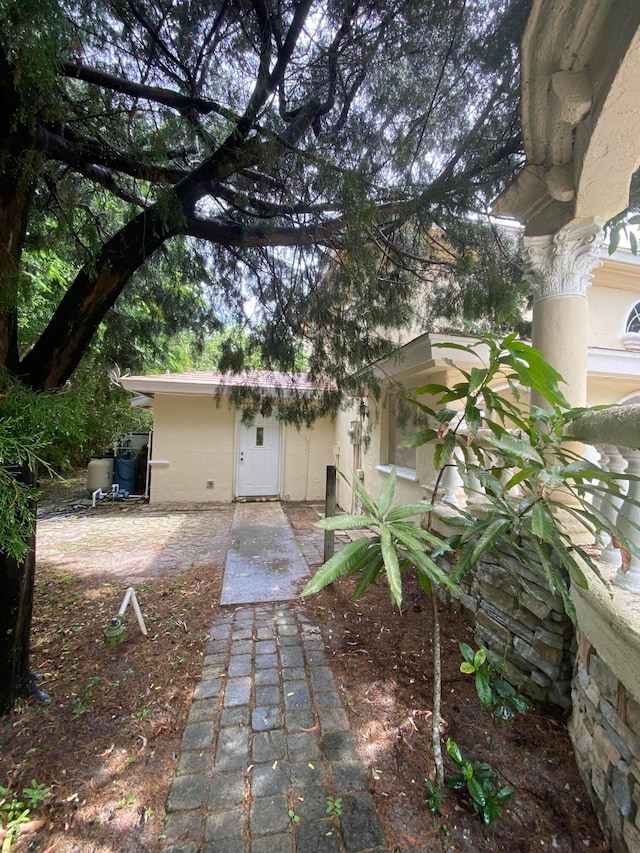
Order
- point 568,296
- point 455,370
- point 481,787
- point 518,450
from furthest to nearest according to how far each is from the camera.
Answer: point 455,370 → point 568,296 → point 481,787 → point 518,450

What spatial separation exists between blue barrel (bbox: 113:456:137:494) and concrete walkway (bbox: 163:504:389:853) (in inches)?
278

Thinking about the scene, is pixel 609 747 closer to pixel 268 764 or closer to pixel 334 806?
pixel 334 806

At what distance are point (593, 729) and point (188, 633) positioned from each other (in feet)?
9.35

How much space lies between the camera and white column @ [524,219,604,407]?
2.43 m

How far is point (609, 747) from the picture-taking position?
1601 millimetres

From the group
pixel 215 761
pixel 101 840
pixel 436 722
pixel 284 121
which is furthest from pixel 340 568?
pixel 284 121

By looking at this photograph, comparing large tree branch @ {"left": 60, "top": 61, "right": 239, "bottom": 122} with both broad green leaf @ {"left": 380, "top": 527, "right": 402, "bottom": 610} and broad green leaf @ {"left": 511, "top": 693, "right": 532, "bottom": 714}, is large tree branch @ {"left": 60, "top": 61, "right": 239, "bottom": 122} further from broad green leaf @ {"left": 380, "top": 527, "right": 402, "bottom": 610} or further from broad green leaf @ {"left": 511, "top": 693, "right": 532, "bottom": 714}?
broad green leaf @ {"left": 511, "top": 693, "right": 532, "bottom": 714}

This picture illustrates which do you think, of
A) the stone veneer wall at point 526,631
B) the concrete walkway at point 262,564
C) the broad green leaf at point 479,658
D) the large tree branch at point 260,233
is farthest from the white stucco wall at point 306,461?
the broad green leaf at point 479,658

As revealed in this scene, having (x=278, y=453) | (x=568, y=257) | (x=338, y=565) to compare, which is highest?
(x=568, y=257)

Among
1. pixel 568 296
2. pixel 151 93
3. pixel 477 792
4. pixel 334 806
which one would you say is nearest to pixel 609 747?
pixel 477 792

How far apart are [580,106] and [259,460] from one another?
7980mm

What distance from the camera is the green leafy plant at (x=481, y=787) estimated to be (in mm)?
1597

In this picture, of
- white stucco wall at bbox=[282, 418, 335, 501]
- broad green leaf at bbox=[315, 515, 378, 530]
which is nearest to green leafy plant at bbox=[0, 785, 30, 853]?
broad green leaf at bbox=[315, 515, 378, 530]

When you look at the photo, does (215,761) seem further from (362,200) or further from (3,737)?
(362,200)
